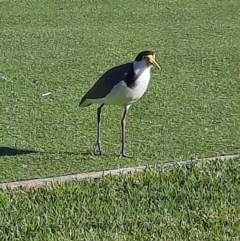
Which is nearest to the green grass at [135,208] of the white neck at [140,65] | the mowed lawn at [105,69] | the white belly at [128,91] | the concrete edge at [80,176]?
the concrete edge at [80,176]

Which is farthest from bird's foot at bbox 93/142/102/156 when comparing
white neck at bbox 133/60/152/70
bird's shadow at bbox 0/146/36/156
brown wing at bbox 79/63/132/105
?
white neck at bbox 133/60/152/70

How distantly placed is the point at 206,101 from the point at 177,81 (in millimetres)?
710

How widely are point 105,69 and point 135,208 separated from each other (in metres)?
3.62

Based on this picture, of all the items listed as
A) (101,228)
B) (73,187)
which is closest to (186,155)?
(73,187)

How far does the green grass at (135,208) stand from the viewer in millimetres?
3953

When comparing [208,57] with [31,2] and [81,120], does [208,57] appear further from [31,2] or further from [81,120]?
[31,2]

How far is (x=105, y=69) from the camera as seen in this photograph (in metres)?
7.77

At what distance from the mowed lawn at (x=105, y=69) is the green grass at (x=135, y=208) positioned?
53cm

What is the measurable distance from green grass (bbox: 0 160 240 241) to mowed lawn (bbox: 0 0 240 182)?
53 cm

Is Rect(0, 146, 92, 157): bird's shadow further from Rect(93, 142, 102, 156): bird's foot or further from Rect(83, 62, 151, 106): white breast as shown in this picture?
Rect(83, 62, 151, 106): white breast

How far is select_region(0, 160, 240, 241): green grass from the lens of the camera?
3.95m

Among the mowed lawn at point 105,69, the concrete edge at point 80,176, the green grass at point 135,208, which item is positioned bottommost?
the green grass at point 135,208

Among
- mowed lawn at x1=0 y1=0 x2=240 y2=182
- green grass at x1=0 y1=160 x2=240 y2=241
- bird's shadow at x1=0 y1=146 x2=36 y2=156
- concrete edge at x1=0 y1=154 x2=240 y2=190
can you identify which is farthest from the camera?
mowed lawn at x1=0 y1=0 x2=240 y2=182

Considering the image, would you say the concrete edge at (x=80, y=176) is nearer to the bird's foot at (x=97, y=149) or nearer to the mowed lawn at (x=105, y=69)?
the mowed lawn at (x=105, y=69)
